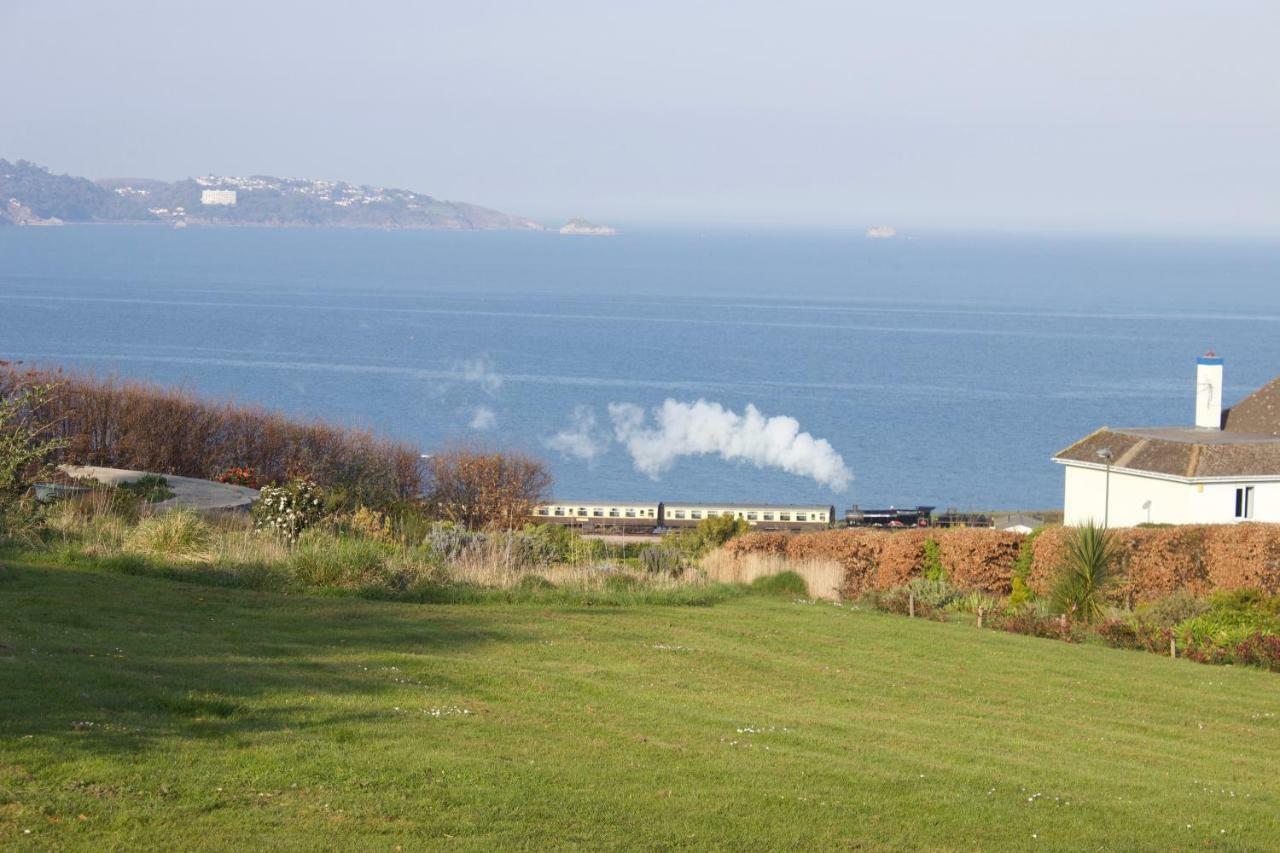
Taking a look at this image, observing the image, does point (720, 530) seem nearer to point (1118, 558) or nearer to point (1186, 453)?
Answer: point (1118, 558)

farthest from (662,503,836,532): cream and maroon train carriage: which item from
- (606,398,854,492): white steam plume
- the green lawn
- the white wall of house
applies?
(606,398,854,492): white steam plume

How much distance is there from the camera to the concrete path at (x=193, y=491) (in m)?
21.9

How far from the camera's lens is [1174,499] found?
104 feet

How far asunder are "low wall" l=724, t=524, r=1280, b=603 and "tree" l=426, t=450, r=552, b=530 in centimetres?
1304

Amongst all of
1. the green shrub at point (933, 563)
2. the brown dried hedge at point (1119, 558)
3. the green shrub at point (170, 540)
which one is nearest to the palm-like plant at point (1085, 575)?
the brown dried hedge at point (1119, 558)

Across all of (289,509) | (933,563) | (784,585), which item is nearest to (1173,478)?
(933,563)

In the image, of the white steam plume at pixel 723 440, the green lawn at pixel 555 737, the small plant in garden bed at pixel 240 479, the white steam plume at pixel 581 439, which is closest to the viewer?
the green lawn at pixel 555 737

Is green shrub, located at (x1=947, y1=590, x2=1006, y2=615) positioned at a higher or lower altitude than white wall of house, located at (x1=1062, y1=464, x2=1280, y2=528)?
lower

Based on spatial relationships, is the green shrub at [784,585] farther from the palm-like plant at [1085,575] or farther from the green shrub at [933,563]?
the palm-like plant at [1085,575]

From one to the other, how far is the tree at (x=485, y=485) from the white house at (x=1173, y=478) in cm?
1257

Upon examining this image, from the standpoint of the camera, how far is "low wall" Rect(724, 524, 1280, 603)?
1839 cm

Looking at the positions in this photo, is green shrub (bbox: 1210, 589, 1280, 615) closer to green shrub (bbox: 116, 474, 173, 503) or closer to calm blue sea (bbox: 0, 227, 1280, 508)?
green shrub (bbox: 116, 474, 173, 503)

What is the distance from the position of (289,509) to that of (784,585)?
21.3 ft

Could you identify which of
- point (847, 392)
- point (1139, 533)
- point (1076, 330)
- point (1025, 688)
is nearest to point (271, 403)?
point (847, 392)
